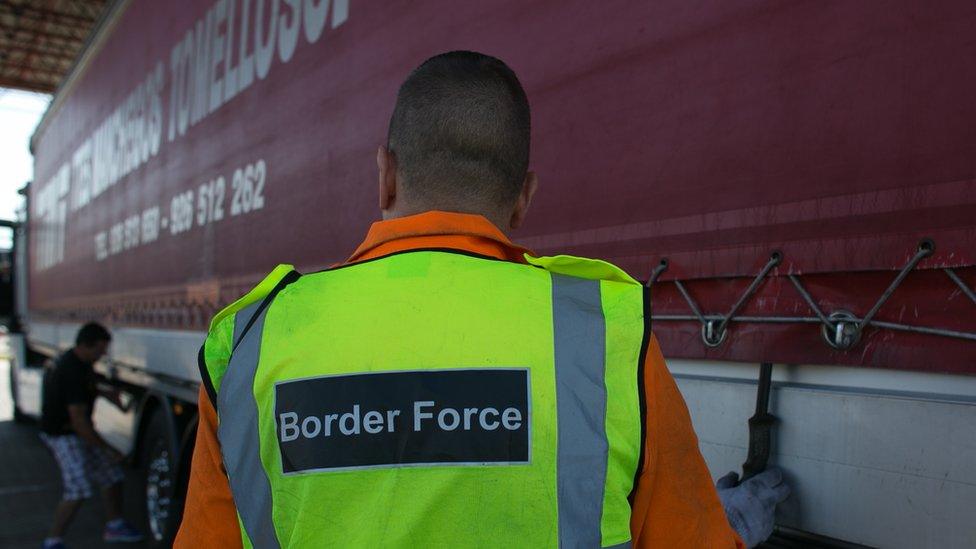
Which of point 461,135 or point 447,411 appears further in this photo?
point 461,135

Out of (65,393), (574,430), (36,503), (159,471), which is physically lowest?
(36,503)

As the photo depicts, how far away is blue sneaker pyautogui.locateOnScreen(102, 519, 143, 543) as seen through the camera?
546cm

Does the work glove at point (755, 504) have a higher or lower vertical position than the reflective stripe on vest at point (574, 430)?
lower

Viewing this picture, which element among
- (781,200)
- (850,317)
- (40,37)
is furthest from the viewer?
(40,37)

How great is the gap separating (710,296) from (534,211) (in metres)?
0.72

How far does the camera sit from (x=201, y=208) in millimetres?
4723

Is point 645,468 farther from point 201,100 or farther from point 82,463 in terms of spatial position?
point 82,463

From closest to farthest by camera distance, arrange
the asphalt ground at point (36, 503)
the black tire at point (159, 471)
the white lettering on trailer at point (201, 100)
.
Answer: the white lettering on trailer at point (201, 100)
the black tire at point (159, 471)
the asphalt ground at point (36, 503)

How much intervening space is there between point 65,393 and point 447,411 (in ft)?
17.3

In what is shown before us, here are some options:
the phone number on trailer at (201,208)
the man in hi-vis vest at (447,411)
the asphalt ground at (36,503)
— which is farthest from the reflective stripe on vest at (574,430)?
the asphalt ground at (36,503)

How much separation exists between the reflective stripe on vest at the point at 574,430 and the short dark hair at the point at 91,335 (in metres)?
5.20

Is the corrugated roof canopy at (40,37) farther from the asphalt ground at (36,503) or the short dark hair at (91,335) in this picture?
the short dark hair at (91,335)

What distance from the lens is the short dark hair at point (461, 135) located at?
1.20 m

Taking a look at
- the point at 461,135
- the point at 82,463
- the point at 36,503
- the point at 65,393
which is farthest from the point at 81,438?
the point at 461,135
